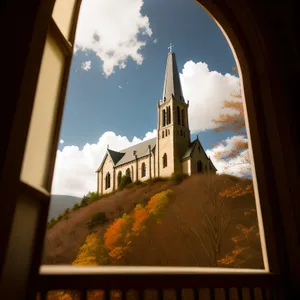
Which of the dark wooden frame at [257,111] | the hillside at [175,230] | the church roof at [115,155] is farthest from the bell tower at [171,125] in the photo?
the dark wooden frame at [257,111]

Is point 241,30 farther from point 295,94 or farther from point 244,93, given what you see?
point 295,94

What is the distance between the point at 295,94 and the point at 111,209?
906 centimetres

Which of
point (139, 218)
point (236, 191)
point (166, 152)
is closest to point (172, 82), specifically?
point (166, 152)

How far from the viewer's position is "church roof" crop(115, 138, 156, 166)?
58.7 ft

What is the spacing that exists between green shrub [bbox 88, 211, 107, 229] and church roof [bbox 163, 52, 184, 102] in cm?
961

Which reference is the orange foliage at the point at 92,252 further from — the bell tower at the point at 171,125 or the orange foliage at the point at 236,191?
the bell tower at the point at 171,125

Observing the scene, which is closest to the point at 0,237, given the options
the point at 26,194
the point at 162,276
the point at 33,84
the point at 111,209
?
the point at 26,194

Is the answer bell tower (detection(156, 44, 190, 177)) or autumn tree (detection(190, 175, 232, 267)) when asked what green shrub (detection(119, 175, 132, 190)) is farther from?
autumn tree (detection(190, 175, 232, 267))

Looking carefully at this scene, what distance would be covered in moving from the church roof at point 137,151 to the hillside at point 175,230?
827 centimetres

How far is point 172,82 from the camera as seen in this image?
15602 mm

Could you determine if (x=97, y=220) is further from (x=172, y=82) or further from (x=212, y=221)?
(x=172, y=82)

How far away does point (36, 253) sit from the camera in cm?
68

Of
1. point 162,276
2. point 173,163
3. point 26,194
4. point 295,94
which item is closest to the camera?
point 26,194

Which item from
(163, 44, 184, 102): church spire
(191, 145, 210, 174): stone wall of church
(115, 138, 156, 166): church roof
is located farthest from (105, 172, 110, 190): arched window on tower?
(163, 44, 184, 102): church spire
